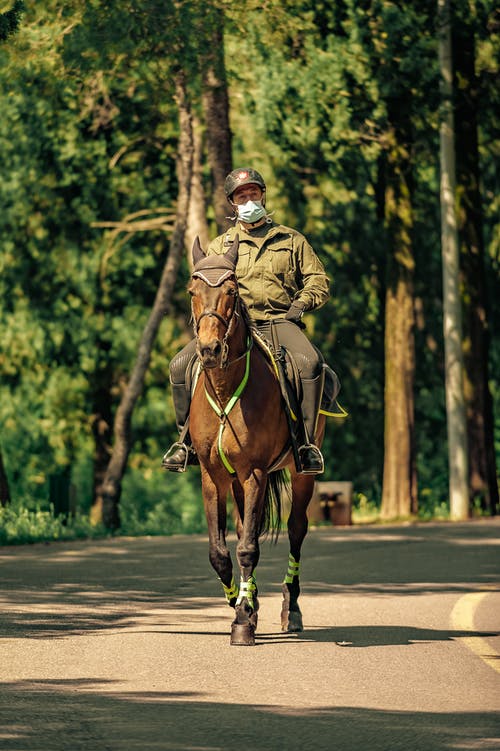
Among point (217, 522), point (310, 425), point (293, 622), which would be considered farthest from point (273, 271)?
point (293, 622)

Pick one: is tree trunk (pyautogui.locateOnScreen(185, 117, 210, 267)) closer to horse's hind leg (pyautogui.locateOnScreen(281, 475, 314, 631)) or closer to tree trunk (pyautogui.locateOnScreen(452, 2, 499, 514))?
tree trunk (pyautogui.locateOnScreen(452, 2, 499, 514))

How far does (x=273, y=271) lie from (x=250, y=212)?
50 cm

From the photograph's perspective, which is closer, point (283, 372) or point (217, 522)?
point (217, 522)

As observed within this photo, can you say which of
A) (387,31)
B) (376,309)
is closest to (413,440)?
(387,31)

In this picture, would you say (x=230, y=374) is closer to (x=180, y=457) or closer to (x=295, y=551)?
(x=180, y=457)

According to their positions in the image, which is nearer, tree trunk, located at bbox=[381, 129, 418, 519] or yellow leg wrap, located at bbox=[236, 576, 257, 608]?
yellow leg wrap, located at bbox=[236, 576, 257, 608]

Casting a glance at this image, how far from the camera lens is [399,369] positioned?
29203 mm

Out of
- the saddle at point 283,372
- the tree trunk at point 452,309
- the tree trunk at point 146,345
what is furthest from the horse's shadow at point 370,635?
the tree trunk at point 452,309

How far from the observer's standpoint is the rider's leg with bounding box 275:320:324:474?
506 inches

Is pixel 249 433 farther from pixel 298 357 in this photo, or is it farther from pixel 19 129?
pixel 19 129

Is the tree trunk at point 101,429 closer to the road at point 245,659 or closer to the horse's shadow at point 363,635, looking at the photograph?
the road at point 245,659

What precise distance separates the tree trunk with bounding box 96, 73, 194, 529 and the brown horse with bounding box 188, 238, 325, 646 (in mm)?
15587

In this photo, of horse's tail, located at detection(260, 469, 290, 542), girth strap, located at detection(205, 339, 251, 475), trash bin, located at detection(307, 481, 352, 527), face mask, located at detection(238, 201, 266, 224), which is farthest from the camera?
trash bin, located at detection(307, 481, 352, 527)

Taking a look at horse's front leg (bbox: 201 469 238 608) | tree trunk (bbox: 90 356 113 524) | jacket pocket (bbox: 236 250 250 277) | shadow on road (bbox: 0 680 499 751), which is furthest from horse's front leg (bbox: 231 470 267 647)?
tree trunk (bbox: 90 356 113 524)
